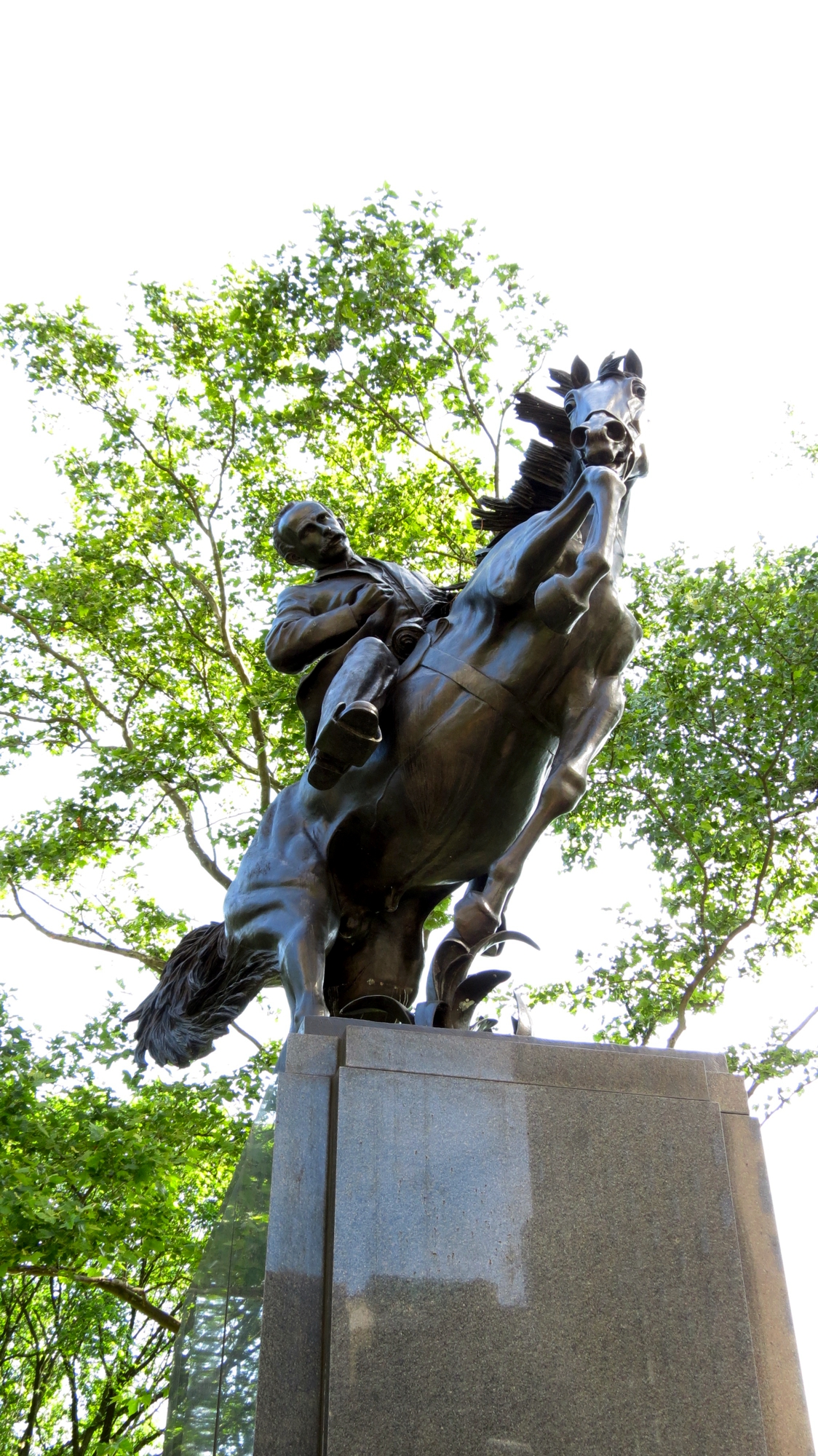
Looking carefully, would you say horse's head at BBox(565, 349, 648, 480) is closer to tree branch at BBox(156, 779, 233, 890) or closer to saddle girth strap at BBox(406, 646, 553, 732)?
saddle girth strap at BBox(406, 646, 553, 732)

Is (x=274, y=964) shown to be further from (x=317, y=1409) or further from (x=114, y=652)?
(x=114, y=652)

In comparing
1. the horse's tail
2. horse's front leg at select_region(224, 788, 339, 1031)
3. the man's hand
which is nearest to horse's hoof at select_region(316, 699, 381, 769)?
horse's front leg at select_region(224, 788, 339, 1031)

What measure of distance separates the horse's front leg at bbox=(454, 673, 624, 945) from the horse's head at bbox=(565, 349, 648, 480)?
2.93ft

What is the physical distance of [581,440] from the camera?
468 cm

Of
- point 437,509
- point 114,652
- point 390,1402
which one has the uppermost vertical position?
point 437,509

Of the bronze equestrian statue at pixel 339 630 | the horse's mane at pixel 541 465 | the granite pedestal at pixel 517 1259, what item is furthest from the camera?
the horse's mane at pixel 541 465

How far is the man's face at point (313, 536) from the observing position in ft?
19.4

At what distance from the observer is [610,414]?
468 centimetres

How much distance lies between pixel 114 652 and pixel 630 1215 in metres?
14.2

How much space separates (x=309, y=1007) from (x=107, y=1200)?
26.0ft

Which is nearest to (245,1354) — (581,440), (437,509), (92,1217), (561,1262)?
(561,1262)

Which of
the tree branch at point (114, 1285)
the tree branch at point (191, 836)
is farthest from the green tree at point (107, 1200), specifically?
the tree branch at point (191, 836)

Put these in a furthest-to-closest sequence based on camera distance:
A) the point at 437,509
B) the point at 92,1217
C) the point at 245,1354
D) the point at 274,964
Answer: the point at 437,509
the point at 92,1217
the point at 274,964
the point at 245,1354

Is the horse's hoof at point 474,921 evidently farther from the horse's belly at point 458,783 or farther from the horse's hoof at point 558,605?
the horse's hoof at point 558,605
